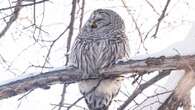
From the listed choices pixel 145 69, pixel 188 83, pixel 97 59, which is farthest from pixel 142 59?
pixel 97 59

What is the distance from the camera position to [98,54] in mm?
4074

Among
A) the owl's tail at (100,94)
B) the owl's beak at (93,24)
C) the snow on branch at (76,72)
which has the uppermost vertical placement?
the owl's beak at (93,24)

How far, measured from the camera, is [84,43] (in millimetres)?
4148

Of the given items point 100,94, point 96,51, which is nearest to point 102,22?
point 96,51

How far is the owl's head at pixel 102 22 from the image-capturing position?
4281 millimetres

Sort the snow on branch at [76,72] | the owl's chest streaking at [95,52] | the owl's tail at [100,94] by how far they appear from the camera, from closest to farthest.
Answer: the snow on branch at [76,72] → the owl's chest streaking at [95,52] → the owl's tail at [100,94]

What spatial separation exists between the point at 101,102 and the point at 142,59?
803 mm

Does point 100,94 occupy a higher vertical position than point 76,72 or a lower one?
lower

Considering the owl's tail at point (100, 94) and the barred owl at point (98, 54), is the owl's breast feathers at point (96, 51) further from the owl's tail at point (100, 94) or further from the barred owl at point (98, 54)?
the owl's tail at point (100, 94)

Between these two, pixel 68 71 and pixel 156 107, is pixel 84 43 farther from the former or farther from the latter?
pixel 156 107

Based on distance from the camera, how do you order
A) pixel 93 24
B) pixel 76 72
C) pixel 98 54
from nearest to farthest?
pixel 76 72 → pixel 98 54 → pixel 93 24

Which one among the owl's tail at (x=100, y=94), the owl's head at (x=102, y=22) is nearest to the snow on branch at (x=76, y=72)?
the owl's tail at (x=100, y=94)

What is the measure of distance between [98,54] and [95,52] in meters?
0.04

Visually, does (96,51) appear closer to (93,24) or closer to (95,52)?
(95,52)
